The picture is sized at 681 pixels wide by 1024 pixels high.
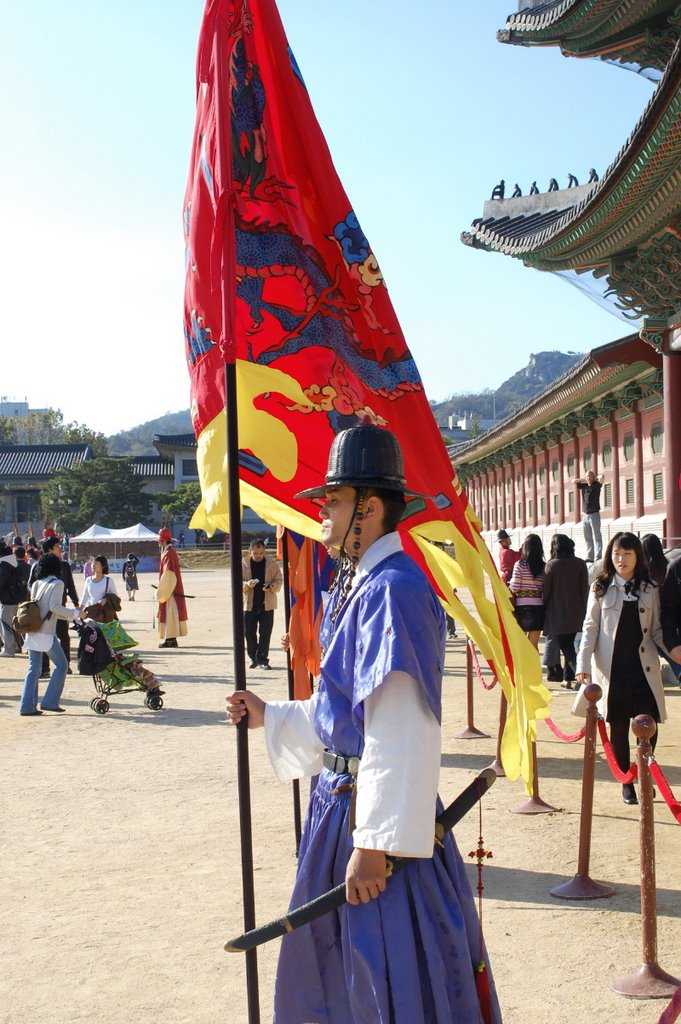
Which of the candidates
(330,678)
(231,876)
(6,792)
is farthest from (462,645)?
(330,678)

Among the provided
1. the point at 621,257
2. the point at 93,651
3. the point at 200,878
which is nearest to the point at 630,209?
the point at 621,257

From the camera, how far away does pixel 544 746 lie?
973cm

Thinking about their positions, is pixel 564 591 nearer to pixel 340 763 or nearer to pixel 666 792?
pixel 666 792

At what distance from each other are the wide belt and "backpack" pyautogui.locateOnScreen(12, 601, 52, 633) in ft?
29.6

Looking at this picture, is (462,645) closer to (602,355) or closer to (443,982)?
(602,355)

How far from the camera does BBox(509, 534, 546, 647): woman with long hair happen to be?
527 inches

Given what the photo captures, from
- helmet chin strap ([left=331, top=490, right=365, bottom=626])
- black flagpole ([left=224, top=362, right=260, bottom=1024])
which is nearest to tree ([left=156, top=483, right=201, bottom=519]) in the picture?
black flagpole ([left=224, top=362, right=260, bottom=1024])

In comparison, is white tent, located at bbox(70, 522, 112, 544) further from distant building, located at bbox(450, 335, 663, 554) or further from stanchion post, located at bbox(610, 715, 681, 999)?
stanchion post, located at bbox(610, 715, 681, 999)

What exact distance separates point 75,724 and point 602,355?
9185 mm

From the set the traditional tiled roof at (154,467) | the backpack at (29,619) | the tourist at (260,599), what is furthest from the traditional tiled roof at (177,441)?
the backpack at (29,619)

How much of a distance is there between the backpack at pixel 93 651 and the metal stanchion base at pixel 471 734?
4081 mm

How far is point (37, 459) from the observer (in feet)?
282

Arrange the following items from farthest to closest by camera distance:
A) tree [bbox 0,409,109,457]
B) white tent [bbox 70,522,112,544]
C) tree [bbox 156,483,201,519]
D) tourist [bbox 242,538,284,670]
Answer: tree [bbox 0,409,109,457]
tree [bbox 156,483,201,519]
white tent [bbox 70,522,112,544]
tourist [bbox 242,538,284,670]

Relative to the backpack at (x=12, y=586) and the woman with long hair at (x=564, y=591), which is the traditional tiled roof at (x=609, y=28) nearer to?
the woman with long hair at (x=564, y=591)
